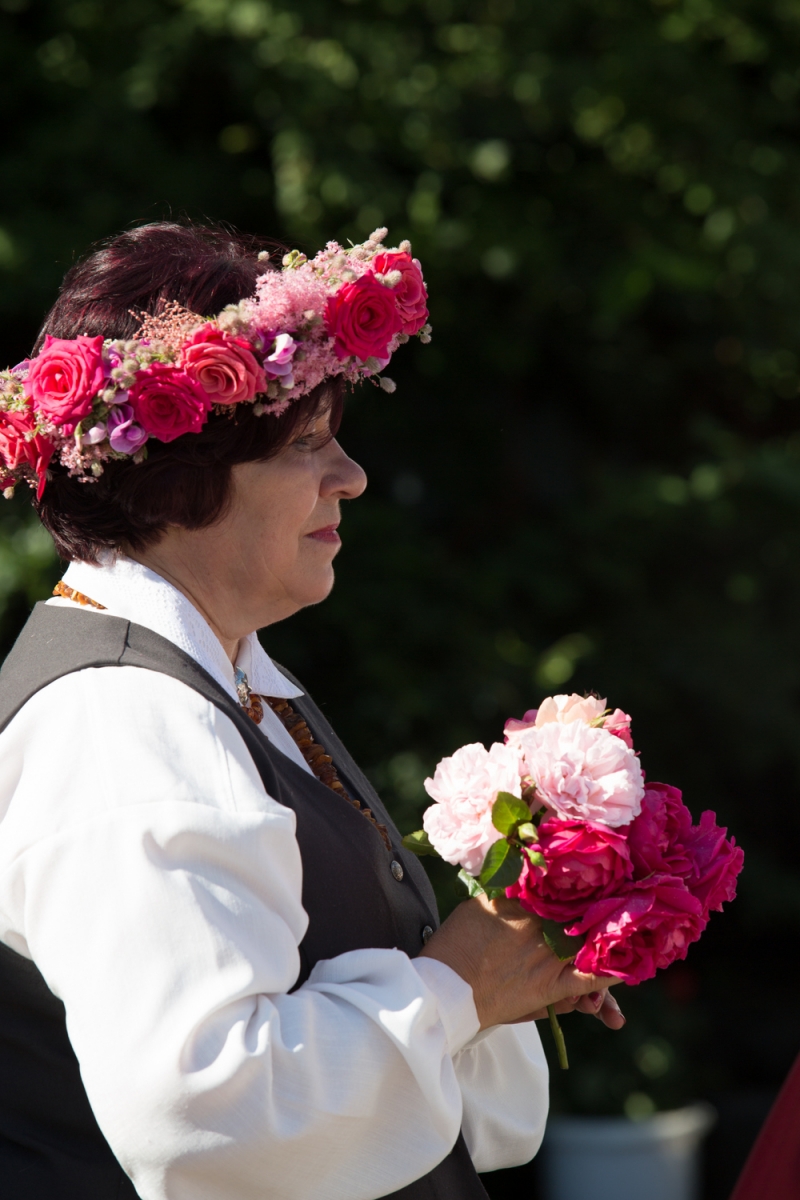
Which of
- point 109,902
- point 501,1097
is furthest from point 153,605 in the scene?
point 501,1097

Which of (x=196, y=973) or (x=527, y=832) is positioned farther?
(x=527, y=832)

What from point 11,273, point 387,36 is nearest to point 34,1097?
point 11,273

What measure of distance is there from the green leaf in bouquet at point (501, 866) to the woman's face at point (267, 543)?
460 mm

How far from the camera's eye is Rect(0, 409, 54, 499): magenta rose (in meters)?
1.63

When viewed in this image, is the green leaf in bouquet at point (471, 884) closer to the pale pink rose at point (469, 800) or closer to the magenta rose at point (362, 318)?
the pale pink rose at point (469, 800)

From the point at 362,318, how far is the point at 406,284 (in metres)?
0.12

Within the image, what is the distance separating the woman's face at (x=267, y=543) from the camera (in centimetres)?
167

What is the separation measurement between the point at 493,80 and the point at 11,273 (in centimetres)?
181

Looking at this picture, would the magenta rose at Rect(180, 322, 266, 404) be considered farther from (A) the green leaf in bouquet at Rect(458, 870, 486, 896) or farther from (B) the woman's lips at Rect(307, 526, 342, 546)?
(A) the green leaf in bouquet at Rect(458, 870, 486, 896)

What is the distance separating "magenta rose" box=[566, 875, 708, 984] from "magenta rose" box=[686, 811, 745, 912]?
57mm

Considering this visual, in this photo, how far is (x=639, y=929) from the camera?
4.82 ft

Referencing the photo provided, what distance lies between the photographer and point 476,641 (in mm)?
4469

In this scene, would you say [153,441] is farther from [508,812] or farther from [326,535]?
[508,812]

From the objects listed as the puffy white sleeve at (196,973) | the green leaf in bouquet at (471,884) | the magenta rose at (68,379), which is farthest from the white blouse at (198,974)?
the magenta rose at (68,379)
